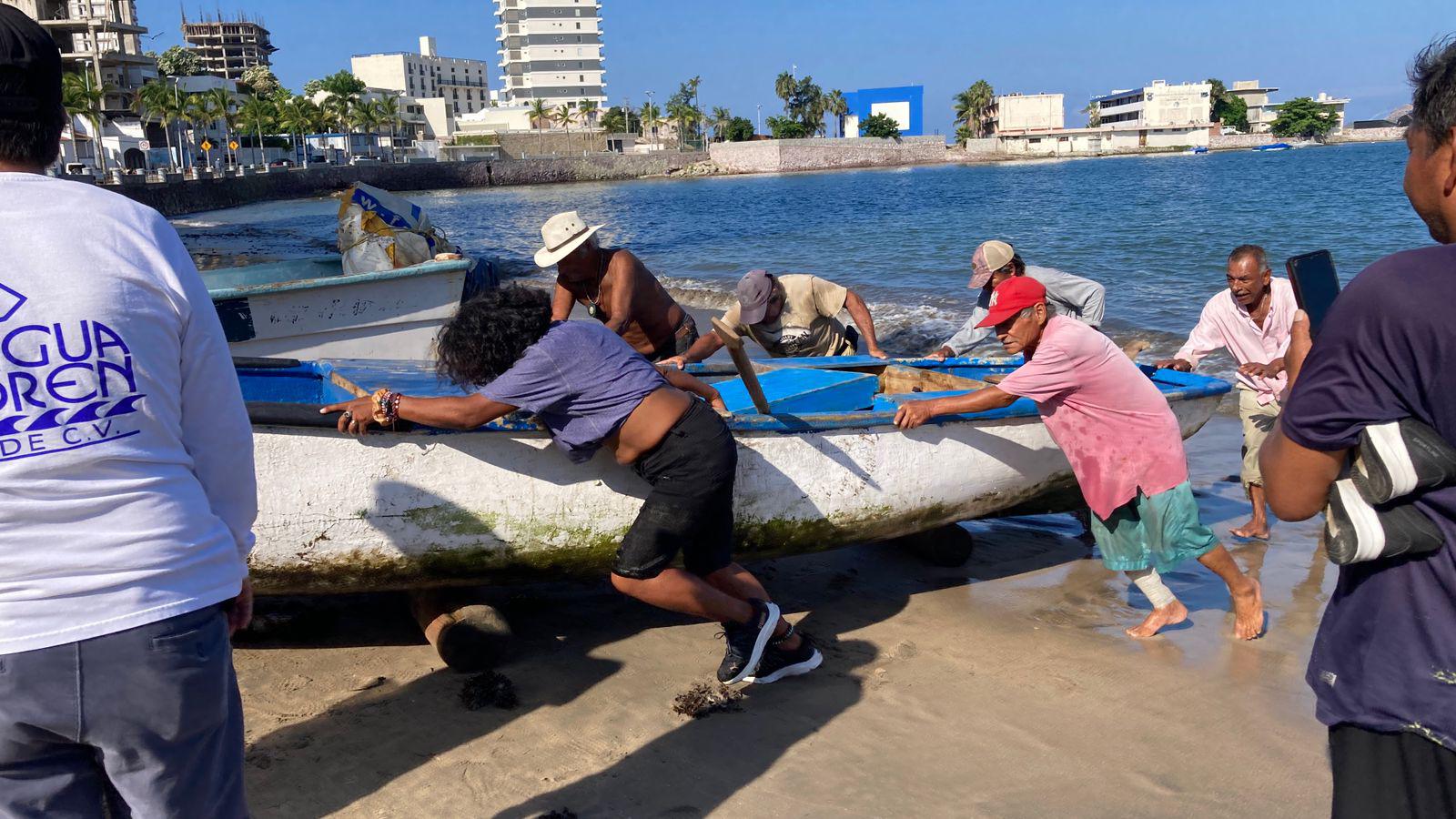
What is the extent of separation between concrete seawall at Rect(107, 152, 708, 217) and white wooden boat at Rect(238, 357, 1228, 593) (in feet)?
129

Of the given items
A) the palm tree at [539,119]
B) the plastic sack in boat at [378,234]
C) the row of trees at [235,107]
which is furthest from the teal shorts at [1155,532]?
the palm tree at [539,119]

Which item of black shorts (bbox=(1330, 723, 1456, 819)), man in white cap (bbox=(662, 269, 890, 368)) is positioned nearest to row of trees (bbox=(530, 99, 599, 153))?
man in white cap (bbox=(662, 269, 890, 368))

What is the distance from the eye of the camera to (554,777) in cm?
340

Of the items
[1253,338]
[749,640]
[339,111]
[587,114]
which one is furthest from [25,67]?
[587,114]

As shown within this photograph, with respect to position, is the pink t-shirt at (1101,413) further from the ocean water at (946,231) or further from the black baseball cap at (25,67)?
the ocean water at (946,231)

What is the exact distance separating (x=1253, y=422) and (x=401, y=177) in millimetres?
78379

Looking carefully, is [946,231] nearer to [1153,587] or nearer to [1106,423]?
[1153,587]

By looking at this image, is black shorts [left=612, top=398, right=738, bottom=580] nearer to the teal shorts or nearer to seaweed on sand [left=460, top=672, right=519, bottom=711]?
seaweed on sand [left=460, top=672, right=519, bottom=711]

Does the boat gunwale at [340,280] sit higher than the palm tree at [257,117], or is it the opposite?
the palm tree at [257,117]

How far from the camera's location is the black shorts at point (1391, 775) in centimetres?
164

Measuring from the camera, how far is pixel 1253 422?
5703 mm

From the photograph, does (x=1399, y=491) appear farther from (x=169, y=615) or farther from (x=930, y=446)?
(x=930, y=446)

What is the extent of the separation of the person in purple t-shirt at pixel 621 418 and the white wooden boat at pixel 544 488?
28cm

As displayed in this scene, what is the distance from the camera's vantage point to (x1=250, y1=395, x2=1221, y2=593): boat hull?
3926 mm
